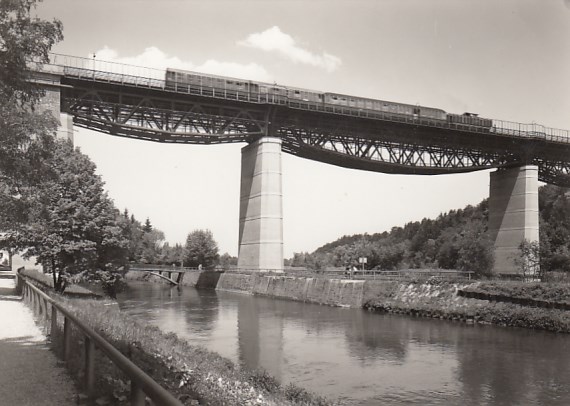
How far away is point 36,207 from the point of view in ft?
70.3

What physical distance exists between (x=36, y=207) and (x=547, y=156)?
212 ft

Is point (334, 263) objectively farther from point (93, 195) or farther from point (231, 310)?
point (93, 195)

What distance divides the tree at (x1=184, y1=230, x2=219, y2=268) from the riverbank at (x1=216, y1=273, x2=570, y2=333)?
152 ft

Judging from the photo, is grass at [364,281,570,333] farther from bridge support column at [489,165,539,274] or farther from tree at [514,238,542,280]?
bridge support column at [489,165,539,274]

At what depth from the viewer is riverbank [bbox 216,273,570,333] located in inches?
1283

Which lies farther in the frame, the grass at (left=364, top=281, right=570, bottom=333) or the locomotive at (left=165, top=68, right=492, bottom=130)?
the locomotive at (left=165, top=68, right=492, bottom=130)

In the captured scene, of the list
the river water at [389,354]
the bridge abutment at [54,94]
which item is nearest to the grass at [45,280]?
the river water at [389,354]

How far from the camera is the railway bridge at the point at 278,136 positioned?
4897cm

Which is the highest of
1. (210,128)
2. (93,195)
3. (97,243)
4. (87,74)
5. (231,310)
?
(87,74)

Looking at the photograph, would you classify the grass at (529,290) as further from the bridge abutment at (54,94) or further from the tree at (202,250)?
the tree at (202,250)

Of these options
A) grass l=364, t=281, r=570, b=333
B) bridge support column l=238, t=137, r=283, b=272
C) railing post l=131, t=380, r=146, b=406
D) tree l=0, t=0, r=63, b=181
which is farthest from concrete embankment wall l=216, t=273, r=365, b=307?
railing post l=131, t=380, r=146, b=406

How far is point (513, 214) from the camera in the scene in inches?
2606

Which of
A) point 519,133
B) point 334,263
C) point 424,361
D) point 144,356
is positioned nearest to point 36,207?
point 144,356

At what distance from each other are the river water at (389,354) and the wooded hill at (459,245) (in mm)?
21441
